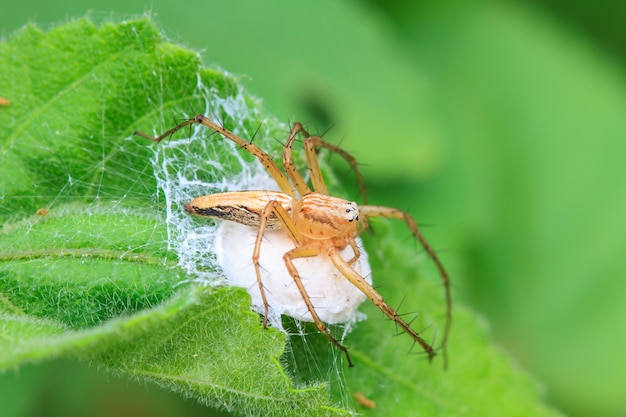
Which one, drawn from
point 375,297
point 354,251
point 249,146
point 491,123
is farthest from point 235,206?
point 491,123

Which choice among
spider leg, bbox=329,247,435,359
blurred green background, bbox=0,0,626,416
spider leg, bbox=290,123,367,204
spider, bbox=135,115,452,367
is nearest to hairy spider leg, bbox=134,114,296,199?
spider, bbox=135,115,452,367

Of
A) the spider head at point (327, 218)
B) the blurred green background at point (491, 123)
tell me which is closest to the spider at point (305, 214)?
the spider head at point (327, 218)

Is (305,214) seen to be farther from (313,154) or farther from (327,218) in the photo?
(313,154)

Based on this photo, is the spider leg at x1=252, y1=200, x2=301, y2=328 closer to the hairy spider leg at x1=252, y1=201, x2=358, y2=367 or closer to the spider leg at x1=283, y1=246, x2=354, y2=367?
the hairy spider leg at x1=252, y1=201, x2=358, y2=367

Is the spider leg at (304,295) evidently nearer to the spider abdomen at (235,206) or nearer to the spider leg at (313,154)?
the spider abdomen at (235,206)

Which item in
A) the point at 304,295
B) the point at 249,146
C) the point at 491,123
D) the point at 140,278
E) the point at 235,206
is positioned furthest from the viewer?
the point at 491,123

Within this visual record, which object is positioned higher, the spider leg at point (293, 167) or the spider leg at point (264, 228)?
the spider leg at point (293, 167)
